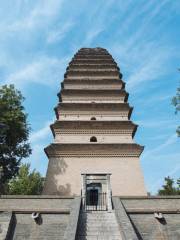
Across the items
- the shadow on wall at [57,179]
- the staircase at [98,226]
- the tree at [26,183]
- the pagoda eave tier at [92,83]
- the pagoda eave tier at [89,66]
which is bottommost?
the staircase at [98,226]

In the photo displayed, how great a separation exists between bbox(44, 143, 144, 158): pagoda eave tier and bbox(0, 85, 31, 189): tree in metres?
2.35

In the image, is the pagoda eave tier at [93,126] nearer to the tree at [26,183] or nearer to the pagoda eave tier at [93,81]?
the pagoda eave tier at [93,81]

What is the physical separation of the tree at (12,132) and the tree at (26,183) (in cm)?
758

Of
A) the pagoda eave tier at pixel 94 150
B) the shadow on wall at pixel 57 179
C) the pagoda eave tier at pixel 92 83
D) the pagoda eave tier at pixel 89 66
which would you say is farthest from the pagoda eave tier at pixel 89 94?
the shadow on wall at pixel 57 179

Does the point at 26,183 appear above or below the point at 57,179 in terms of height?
above

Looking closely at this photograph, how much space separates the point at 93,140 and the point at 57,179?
11.5 ft

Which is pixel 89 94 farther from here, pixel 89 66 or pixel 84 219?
pixel 84 219

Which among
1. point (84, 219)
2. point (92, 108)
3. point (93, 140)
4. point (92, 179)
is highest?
point (92, 108)

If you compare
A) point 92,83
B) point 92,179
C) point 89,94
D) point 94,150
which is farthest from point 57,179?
point 92,83

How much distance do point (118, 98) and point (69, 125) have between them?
4.59m

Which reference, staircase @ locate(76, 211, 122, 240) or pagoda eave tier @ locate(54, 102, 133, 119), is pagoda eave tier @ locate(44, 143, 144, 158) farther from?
staircase @ locate(76, 211, 122, 240)

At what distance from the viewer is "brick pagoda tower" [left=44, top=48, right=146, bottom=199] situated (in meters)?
→ 17.6

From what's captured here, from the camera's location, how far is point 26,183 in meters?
28.2

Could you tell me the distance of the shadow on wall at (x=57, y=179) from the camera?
56.6 ft
